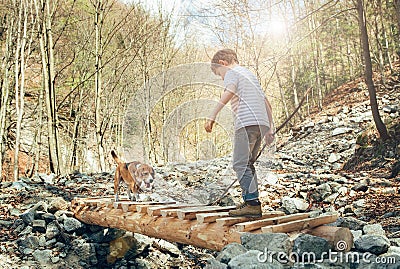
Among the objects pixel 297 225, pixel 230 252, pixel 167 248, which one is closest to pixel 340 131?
pixel 167 248

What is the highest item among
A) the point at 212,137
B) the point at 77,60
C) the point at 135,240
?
the point at 77,60

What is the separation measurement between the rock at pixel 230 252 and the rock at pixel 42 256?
129 inches

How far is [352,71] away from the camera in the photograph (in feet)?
67.0

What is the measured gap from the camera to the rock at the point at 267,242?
278 centimetres

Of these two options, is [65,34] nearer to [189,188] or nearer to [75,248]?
[189,188]

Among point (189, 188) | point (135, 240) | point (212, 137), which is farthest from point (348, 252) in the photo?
point (212, 137)

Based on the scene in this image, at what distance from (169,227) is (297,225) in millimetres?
1401

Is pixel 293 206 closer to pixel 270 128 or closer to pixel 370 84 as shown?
pixel 270 128

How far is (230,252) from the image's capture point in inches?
113

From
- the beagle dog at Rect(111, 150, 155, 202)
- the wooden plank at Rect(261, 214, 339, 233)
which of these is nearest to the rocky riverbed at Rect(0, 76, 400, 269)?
the wooden plank at Rect(261, 214, 339, 233)

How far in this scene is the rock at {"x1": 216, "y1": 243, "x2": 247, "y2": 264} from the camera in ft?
9.21

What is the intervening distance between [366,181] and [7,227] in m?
6.12

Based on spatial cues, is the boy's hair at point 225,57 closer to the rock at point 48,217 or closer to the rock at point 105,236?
the rock at point 105,236

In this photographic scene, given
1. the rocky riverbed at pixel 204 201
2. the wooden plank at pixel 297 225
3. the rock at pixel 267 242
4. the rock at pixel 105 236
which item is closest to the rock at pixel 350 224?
the rocky riverbed at pixel 204 201
